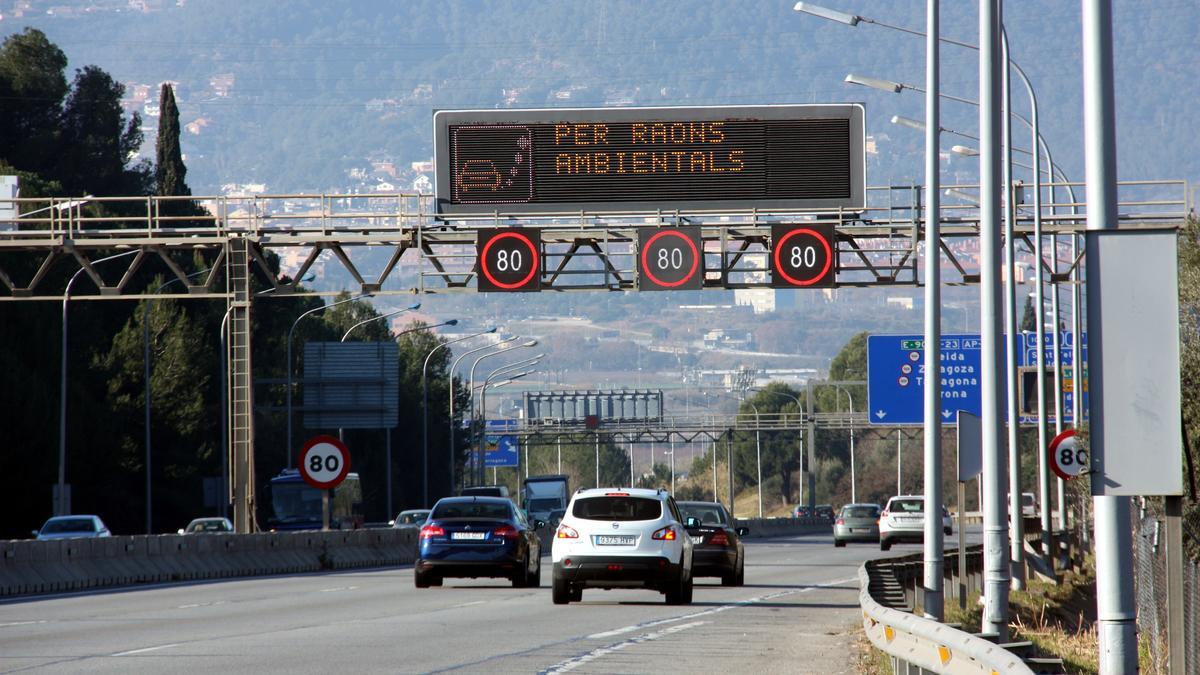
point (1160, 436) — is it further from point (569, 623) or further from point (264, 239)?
point (264, 239)

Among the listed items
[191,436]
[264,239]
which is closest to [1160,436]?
[264,239]

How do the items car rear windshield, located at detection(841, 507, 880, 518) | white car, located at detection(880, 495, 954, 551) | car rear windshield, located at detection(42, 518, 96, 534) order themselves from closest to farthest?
car rear windshield, located at detection(42, 518, 96, 534), white car, located at detection(880, 495, 954, 551), car rear windshield, located at detection(841, 507, 880, 518)

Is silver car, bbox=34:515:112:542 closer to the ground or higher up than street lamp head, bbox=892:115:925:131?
closer to the ground

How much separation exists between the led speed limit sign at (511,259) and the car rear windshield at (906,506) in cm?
1743

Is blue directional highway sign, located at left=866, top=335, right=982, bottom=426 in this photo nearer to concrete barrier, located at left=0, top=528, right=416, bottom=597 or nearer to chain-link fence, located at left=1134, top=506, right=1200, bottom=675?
concrete barrier, located at left=0, top=528, right=416, bottom=597

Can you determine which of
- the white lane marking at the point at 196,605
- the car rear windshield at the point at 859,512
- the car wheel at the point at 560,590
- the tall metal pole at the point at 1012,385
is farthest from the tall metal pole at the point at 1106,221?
the car rear windshield at the point at 859,512

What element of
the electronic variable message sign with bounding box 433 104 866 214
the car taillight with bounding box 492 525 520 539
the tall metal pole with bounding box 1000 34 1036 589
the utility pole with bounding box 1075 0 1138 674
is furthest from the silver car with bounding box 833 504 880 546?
the utility pole with bounding box 1075 0 1138 674

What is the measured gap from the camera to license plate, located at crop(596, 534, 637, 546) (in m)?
26.9

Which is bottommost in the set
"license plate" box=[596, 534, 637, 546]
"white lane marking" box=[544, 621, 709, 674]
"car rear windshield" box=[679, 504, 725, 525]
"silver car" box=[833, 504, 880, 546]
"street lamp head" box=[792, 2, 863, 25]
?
"silver car" box=[833, 504, 880, 546]

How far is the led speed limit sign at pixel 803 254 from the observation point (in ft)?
130

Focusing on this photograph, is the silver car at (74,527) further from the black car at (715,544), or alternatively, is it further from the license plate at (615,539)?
the license plate at (615,539)

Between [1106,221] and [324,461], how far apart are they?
2536cm

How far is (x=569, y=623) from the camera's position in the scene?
22.6 m

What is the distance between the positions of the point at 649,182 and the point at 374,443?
66.0 metres
